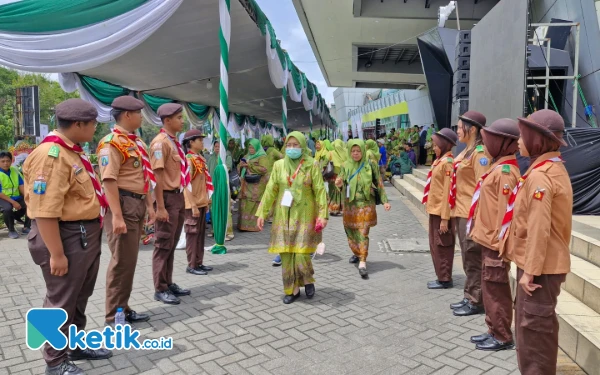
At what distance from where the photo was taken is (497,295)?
334 cm

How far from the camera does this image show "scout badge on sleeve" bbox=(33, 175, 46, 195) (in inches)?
104

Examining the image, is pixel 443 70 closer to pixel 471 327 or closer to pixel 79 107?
pixel 471 327

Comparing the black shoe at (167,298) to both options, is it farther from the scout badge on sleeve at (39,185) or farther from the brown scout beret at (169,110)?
the scout badge on sleeve at (39,185)

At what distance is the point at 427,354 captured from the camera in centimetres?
329

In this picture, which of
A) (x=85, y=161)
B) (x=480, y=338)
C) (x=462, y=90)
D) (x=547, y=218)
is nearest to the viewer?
(x=547, y=218)

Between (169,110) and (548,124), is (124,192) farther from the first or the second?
(548,124)

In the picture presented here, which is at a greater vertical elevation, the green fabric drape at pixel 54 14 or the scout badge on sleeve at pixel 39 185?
the green fabric drape at pixel 54 14

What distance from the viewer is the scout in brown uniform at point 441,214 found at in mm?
4664

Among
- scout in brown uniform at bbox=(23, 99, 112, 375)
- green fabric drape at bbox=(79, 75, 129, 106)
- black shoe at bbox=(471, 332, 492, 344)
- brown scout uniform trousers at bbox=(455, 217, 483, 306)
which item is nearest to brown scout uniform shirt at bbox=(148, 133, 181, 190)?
scout in brown uniform at bbox=(23, 99, 112, 375)

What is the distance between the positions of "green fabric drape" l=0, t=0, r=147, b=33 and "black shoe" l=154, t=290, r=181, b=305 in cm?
321

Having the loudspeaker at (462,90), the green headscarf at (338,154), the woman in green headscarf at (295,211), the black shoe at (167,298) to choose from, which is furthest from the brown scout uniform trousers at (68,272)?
the loudspeaker at (462,90)

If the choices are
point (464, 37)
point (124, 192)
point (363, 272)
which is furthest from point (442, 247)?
point (464, 37)

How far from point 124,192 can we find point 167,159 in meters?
0.83

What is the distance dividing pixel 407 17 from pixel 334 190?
12.9 metres
